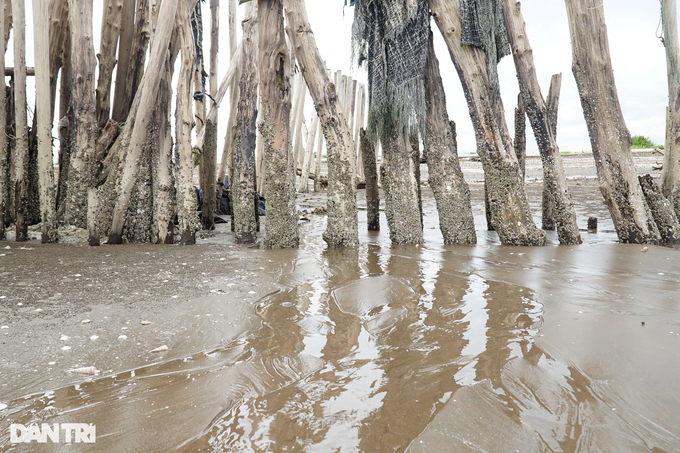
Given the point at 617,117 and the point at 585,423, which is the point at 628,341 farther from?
the point at 617,117

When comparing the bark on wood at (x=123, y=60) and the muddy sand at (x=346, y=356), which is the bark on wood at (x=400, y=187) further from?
the bark on wood at (x=123, y=60)

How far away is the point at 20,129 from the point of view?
242 inches

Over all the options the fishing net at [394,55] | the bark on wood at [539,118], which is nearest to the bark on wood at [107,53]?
the fishing net at [394,55]

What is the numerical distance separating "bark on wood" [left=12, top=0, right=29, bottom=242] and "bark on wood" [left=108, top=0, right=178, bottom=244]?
4.11ft

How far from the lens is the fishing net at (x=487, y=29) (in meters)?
5.74

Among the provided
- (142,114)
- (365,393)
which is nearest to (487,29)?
(142,114)

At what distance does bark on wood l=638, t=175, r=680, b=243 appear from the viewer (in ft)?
19.5

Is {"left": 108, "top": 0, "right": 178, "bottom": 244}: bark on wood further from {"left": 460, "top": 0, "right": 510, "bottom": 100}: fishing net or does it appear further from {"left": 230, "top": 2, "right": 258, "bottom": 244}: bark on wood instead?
{"left": 460, "top": 0, "right": 510, "bottom": 100}: fishing net

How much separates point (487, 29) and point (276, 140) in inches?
108

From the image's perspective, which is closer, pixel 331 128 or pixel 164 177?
pixel 331 128

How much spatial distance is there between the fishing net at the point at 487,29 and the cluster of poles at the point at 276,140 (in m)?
0.07

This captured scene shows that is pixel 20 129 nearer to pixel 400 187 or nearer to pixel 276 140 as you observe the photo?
pixel 276 140

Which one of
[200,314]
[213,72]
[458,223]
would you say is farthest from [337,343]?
[213,72]

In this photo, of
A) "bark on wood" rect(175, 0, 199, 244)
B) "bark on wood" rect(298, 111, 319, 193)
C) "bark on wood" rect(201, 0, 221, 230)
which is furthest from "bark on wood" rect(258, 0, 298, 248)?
"bark on wood" rect(298, 111, 319, 193)
